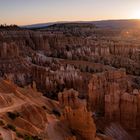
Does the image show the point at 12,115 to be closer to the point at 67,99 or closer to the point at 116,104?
the point at 67,99

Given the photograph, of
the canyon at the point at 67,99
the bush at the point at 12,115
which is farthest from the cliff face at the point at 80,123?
the bush at the point at 12,115

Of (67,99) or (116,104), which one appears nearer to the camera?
(67,99)

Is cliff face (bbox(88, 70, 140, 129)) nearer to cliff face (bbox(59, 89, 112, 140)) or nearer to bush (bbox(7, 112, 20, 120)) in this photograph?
cliff face (bbox(59, 89, 112, 140))

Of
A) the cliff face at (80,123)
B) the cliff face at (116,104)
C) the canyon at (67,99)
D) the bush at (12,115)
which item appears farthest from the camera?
the cliff face at (116,104)

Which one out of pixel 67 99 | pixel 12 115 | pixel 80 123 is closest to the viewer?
pixel 12 115

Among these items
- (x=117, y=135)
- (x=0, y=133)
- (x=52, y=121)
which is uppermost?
(x=0, y=133)

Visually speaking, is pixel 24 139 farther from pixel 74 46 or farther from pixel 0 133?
pixel 74 46

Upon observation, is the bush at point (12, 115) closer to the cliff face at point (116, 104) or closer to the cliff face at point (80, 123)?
the cliff face at point (80, 123)

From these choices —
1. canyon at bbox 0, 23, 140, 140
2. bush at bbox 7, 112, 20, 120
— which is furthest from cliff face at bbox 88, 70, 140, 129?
bush at bbox 7, 112, 20, 120

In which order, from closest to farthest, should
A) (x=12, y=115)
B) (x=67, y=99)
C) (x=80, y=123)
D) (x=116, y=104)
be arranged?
(x=12, y=115), (x=80, y=123), (x=67, y=99), (x=116, y=104)

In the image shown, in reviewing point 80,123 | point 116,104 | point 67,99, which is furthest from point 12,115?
point 116,104

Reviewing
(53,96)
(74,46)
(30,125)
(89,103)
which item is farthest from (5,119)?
(74,46)
